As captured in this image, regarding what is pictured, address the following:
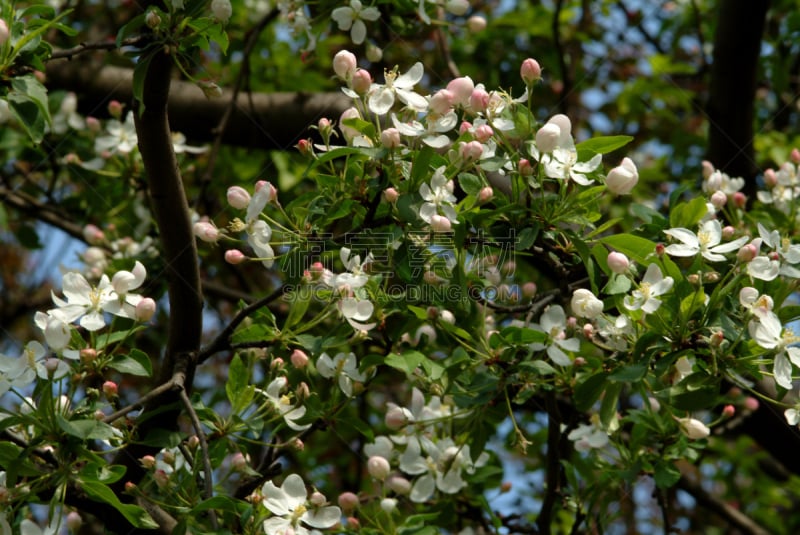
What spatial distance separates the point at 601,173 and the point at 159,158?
79cm

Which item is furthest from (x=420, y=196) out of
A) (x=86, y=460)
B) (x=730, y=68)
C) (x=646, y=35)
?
(x=646, y=35)

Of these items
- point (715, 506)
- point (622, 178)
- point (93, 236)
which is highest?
point (622, 178)

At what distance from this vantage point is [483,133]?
1.65 meters

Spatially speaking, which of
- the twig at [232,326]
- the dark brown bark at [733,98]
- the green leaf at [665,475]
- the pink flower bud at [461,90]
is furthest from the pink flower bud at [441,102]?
the dark brown bark at [733,98]

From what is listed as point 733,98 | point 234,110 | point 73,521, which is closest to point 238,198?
point 73,521

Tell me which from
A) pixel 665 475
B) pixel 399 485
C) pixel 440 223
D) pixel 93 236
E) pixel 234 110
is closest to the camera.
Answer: pixel 440 223

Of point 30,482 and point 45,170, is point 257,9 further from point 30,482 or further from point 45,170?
point 30,482

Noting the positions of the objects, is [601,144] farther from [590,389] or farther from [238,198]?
[238,198]

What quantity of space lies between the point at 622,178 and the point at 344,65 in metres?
0.51

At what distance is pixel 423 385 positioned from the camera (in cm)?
197

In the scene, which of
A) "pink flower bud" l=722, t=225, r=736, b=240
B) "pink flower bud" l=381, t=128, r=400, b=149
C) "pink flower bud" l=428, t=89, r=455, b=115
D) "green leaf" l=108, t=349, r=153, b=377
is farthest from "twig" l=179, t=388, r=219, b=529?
"pink flower bud" l=722, t=225, r=736, b=240

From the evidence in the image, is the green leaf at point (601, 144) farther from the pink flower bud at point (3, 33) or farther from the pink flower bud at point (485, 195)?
the pink flower bud at point (3, 33)

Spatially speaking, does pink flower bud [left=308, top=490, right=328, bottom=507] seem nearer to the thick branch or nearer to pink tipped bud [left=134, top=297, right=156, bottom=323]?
pink tipped bud [left=134, top=297, right=156, bottom=323]

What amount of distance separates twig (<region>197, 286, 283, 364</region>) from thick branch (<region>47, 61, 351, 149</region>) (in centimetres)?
115
